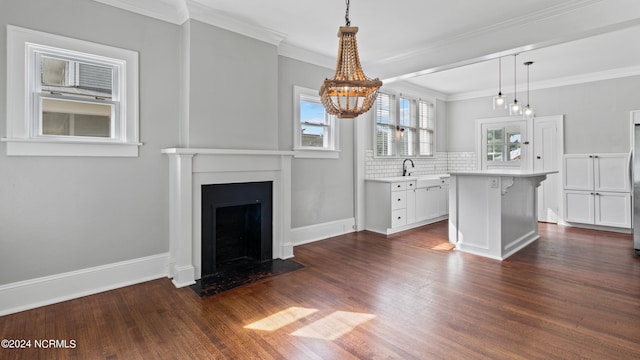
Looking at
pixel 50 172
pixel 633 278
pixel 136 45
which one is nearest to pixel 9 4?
pixel 136 45

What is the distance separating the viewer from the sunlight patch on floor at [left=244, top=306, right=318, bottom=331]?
248 centimetres

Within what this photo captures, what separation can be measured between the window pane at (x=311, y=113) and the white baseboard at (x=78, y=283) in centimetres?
272

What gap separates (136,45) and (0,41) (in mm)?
1027

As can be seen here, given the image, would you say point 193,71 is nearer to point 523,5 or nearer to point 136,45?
point 136,45

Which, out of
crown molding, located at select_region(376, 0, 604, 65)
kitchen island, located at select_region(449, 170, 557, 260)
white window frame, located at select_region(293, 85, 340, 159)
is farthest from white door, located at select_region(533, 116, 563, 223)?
white window frame, located at select_region(293, 85, 340, 159)

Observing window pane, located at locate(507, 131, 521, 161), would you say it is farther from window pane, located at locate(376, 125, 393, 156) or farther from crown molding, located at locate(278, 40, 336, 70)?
crown molding, located at locate(278, 40, 336, 70)

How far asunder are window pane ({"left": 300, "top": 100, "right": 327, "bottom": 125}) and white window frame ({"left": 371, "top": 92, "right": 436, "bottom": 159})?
1.30 m

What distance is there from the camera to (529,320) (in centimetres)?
255

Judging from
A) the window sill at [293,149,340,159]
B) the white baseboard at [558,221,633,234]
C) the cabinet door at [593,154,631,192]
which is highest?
the window sill at [293,149,340,159]

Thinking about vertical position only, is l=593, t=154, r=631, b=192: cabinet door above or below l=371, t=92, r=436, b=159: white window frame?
below

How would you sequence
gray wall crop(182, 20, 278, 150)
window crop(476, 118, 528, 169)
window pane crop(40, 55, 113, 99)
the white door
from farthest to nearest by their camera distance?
window crop(476, 118, 528, 169) < the white door < gray wall crop(182, 20, 278, 150) < window pane crop(40, 55, 113, 99)

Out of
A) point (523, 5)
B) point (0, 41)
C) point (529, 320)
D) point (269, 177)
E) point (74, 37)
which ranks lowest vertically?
point (529, 320)

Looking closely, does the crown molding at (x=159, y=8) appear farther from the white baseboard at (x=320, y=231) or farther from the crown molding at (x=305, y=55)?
the white baseboard at (x=320, y=231)

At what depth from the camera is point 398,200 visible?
5648 mm
